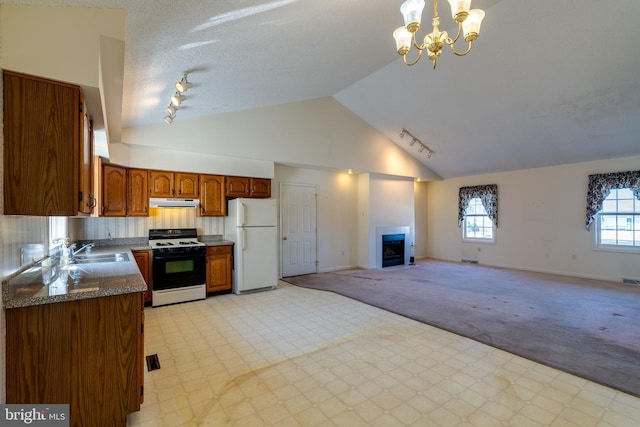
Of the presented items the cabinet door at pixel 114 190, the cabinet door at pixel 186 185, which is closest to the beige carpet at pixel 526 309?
the cabinet door at pixel 186 185

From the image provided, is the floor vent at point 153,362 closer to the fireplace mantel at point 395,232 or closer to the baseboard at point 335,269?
the baseboard at point 335,269

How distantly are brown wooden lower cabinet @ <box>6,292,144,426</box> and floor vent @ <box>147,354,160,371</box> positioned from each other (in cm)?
76

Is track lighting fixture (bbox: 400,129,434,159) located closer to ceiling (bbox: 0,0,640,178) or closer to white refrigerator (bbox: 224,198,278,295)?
ceiling (bbox: 0,0,640,178)

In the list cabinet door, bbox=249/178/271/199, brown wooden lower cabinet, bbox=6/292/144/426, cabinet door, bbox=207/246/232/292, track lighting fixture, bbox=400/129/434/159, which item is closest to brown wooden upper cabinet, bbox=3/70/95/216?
brown wooden lower cabinet, bbox=6/292/144/426

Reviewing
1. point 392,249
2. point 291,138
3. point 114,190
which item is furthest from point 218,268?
point 392,249

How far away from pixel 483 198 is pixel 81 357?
334 inches

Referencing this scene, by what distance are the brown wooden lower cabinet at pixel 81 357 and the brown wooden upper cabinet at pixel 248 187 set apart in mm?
3459

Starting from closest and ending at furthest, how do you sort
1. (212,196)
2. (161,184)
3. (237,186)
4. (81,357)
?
(81,357) → (161,184) → (212,196) → (237,186)

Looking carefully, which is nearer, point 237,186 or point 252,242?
point 252,242

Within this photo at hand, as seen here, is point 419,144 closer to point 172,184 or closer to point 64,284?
point 172,184

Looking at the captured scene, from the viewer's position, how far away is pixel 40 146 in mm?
1640

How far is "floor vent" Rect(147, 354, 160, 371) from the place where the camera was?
8.64 feet

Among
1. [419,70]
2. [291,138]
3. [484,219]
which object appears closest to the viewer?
[419,70]

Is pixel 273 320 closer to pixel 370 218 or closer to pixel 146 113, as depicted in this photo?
pixel 146 113
